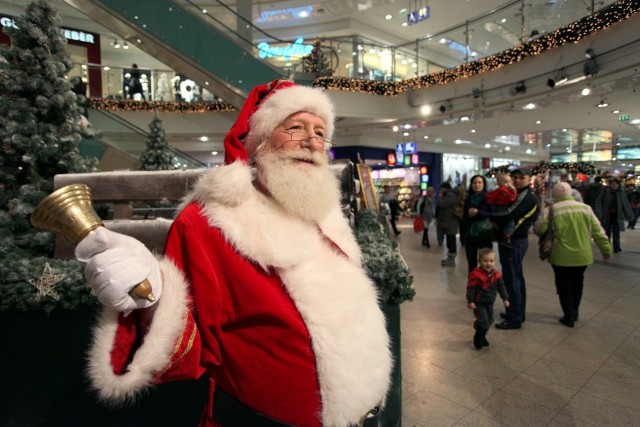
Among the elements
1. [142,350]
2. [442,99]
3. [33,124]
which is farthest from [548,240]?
[442,99]

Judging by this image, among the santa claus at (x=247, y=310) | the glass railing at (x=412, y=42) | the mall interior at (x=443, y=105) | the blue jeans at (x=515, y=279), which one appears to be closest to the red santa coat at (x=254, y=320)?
the santa claus at (x=247, y=310)

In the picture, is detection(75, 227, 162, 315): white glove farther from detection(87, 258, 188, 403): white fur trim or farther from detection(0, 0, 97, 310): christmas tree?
detection(0, 0, 97, 310): christmas tree

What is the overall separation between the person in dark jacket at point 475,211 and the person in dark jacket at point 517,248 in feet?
1.94

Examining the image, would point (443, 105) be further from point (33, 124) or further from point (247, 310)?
point (247, 310)

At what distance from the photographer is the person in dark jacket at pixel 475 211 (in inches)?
180

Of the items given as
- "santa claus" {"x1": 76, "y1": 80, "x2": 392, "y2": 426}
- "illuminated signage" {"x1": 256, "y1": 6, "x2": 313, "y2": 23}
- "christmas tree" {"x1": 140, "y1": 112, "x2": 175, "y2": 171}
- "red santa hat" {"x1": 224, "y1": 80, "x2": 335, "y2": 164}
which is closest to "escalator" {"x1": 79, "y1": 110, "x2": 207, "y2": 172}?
"christmas tree" {"x1": 140, "y1": 112, "x2": 175, "y2": 171}

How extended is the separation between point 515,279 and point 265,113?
3735 mm

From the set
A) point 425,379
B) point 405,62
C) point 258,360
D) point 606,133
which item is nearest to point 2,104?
point 258,360

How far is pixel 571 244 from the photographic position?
388cm

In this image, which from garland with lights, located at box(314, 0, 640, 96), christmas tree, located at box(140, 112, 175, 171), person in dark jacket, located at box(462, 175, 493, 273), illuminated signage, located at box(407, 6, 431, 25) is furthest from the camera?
illuminated signage, located at box(407, 6, 431, 25)

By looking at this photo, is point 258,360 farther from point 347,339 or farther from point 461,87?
point 461,87

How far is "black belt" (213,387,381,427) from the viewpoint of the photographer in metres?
1.09

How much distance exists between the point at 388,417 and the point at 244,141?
189 cm

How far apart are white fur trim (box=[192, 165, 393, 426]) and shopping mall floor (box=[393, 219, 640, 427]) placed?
1651mm
